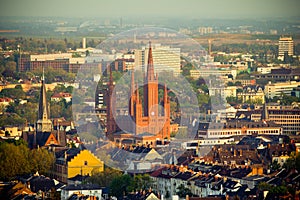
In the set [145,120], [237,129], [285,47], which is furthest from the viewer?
[285,47]

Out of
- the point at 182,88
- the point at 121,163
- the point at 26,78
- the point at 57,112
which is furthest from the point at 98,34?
the point at 121,163

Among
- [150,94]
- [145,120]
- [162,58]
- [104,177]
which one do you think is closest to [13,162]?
[104,177]

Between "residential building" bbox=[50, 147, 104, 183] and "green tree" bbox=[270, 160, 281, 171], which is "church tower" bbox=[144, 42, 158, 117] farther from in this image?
"green tree" bbox=[270, 160, 281, 171]

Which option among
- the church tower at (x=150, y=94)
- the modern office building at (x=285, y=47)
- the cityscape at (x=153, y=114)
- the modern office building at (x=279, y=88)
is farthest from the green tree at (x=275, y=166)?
the modern office building at (x=285, y=47)

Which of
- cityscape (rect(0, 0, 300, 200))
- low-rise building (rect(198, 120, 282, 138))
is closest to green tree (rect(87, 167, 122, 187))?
cityscape (rect(0, 0, 300, 200))

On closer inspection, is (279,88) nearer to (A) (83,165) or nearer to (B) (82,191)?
(A) (83,165)

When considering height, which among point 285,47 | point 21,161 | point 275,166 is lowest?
point 285,47

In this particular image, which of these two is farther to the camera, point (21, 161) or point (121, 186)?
point (21, 161)

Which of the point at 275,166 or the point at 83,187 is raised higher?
the point at 83,187
